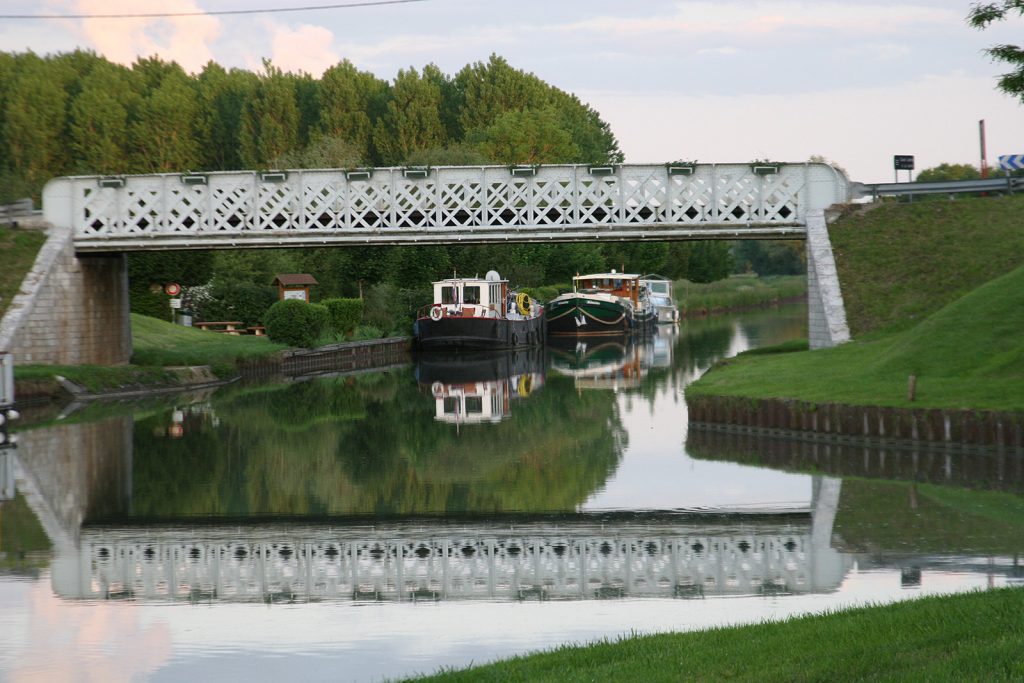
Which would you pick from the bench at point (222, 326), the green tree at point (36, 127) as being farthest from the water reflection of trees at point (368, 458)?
the green tree at point (36, 127)

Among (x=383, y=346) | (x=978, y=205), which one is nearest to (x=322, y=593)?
(x=978, y=205)

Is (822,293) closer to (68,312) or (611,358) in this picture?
(611,358)

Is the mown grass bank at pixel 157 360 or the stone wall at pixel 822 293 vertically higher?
the stone wall at pixel 822 293

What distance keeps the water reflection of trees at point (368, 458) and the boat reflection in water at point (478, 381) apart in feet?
2.30

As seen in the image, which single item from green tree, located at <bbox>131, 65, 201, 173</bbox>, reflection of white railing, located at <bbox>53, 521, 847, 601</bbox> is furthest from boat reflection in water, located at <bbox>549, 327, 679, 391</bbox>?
green tree, located at <bbox>131, 65, 201, 173</bbox>

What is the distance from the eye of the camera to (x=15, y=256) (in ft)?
135

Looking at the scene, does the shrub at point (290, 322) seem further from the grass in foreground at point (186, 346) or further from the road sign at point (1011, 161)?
the road sign at point (1011, 161)

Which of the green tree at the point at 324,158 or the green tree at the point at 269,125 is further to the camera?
the green tree at the point at 269,125

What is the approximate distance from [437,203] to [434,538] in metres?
25.9

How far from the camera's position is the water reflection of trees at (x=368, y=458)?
68.5 ft

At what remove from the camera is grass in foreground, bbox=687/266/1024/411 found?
24.2m

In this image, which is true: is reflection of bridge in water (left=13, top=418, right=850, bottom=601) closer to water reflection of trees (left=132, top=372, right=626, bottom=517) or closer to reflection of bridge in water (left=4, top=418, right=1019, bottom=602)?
reflection of bridge in water (left=4, top=418, right=1019, bottom=602)

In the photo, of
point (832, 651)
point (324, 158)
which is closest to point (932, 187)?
point (832, 651)

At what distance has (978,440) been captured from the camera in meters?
22.8
